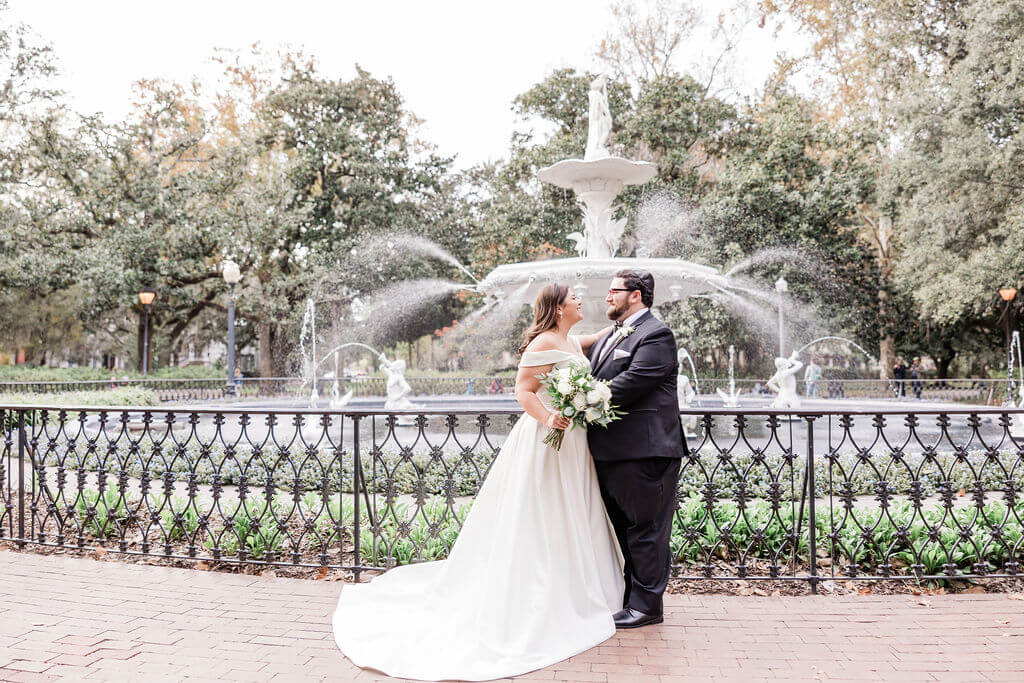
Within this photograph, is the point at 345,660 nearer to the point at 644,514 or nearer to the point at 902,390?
the point at 644,514

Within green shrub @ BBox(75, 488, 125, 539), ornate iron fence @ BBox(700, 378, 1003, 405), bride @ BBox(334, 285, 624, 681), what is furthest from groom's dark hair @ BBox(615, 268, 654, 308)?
ornate iron fence @ BBox(700, 378, 1003, 405)

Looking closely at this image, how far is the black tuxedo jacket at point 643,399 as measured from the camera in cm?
380

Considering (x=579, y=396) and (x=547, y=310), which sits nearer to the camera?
(x=579, y=396)

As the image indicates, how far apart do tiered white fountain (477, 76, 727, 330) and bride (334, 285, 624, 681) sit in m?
5.38

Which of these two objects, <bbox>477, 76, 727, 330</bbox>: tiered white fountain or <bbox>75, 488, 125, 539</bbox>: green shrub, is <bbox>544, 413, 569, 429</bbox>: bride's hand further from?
<bbox>477, 76, 727, 330</bbox>: tiered white fountain

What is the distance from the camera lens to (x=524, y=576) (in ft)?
12.3

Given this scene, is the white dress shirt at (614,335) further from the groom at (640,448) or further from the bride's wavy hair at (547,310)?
the bride's wavy hair at (547,310)

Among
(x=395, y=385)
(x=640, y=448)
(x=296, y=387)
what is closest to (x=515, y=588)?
(x=640, y=448)

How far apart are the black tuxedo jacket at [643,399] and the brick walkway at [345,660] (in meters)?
1.09

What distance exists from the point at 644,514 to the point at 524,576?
79 cm

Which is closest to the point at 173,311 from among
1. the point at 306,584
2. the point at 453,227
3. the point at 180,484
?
the point at 453,227

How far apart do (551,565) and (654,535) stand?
652mm

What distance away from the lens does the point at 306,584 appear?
16.0 feet

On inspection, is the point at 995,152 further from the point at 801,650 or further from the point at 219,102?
the point at 219,102
